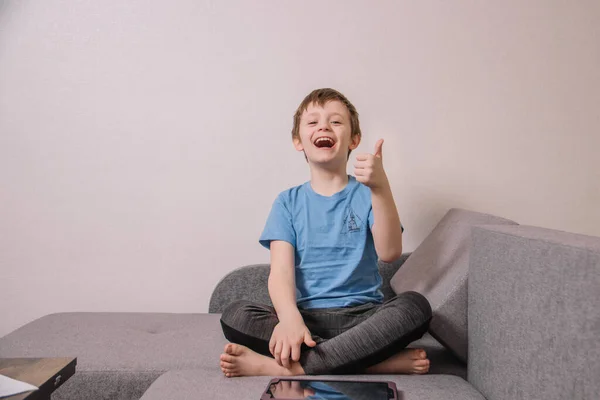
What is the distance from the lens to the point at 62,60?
170 centimetres

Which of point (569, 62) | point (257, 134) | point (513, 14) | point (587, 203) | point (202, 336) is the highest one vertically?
point (513, 14)

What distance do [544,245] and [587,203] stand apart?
1137 millimetres

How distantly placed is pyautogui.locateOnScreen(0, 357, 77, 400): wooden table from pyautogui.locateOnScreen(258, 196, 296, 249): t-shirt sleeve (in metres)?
0.57

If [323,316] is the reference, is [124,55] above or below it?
above

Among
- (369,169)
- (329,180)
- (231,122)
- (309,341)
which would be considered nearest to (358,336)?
(309,341)

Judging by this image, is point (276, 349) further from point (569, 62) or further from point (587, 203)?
point (569, 62)

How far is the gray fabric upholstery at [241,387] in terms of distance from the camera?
0.87 metres

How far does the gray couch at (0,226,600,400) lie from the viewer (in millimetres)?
661

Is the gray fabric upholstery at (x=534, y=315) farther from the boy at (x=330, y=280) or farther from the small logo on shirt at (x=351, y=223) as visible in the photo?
the small logo on shirt at (x=351, y=223)

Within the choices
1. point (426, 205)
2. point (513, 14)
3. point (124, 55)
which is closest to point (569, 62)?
point (513, 14)

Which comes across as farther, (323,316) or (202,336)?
(202,336)

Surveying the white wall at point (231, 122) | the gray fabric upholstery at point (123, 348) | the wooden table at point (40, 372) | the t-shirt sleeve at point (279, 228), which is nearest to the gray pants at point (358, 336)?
the gray fabric upholstery at point (123, 348)

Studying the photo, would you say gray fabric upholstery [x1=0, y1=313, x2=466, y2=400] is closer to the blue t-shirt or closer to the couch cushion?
the couch cushion

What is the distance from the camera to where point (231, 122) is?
1675mm
